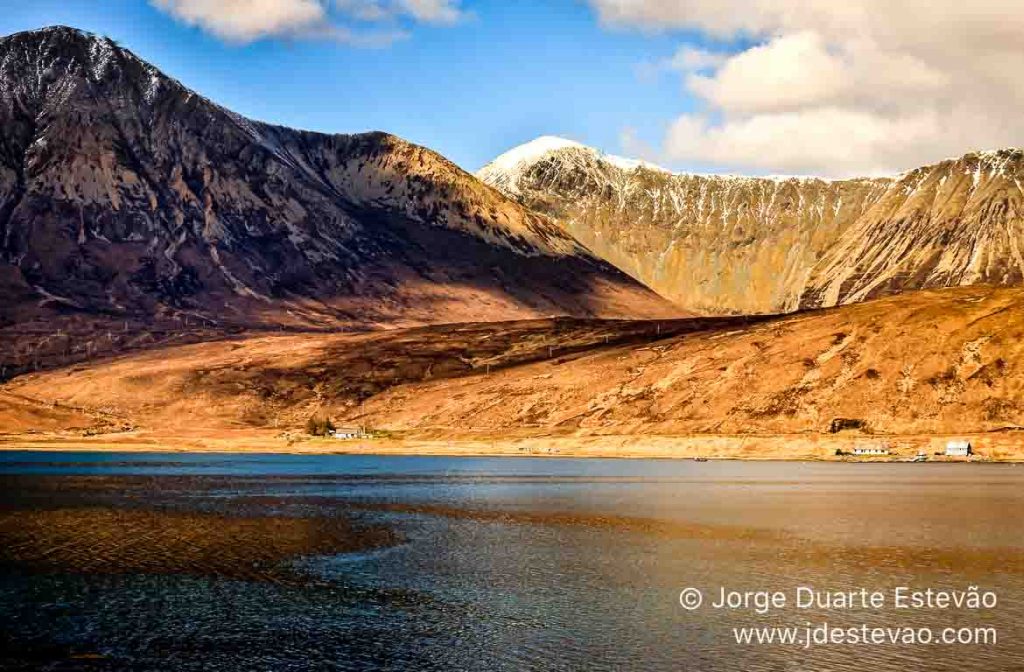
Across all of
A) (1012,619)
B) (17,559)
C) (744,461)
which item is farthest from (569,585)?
(744,461)

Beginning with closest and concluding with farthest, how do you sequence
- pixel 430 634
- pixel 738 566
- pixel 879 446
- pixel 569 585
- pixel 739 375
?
pixel 430 634
pixel 569 585
pixel 738 566
pixel 879 446
pixel 739 375

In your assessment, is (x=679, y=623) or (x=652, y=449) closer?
(x=679, y=623)

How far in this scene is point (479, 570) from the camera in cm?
5950

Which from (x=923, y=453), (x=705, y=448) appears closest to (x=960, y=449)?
(x=923, y=453)

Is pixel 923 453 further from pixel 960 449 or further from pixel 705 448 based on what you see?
pixel 705 448

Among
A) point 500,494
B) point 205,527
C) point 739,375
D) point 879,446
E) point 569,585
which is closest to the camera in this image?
point 569,585

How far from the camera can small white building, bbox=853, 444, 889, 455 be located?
15925 cm

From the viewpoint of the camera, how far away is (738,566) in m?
59.4

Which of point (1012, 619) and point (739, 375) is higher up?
point (739, 375)

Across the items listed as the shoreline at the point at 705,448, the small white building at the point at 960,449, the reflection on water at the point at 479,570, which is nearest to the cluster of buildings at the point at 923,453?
the small white building at the point at 960,449

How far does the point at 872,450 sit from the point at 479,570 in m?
114

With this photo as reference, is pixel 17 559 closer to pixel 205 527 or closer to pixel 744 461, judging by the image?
pixel 205 527

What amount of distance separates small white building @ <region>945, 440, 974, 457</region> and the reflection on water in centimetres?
4145

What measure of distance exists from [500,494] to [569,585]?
180 ft
